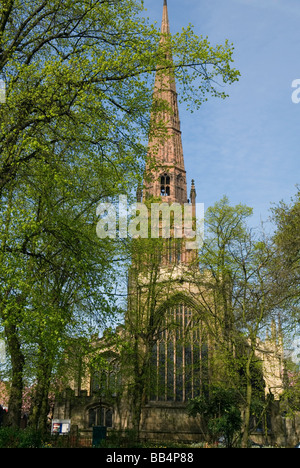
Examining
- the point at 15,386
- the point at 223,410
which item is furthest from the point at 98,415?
the point at 15,386

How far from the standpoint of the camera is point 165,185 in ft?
195

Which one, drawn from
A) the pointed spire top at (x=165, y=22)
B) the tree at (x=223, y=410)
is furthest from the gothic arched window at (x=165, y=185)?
the tree at (x=223, y=410)

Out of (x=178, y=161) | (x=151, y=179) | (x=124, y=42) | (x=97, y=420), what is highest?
(x=178, y=161)

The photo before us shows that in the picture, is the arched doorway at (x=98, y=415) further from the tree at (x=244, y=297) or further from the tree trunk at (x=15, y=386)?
the tree trunk at (x=15, y=386)

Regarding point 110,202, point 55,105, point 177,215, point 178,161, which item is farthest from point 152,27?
point 178,161

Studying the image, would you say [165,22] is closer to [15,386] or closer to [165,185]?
[165,185]

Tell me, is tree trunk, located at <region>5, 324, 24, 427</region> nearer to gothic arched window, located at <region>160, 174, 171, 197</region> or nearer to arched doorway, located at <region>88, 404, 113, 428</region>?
arched doorway, located at <region>88, 404, 113, 428</region>

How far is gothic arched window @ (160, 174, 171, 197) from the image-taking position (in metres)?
59.4

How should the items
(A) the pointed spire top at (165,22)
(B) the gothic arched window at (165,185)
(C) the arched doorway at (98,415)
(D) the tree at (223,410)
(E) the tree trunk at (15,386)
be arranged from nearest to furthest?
(E) the tree trunk at (15,386) → (D) the tree at (223,410) → (C) the arched doorway at (98,415) → (B) the gothic arched window at (165,185) → (A) the pointed spire top at (165,22)

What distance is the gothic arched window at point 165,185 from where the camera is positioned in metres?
59.4

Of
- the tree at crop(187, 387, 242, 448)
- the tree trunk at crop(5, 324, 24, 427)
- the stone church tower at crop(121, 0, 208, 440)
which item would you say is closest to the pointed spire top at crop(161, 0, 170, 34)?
the stone church tower at crop(121, 0, 208, 440)

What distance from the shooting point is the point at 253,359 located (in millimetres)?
17938
